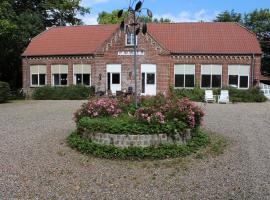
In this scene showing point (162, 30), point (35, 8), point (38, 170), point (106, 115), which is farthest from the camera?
point (35, 8)

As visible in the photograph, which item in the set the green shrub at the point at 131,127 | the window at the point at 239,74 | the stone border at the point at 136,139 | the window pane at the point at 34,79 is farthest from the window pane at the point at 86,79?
the stone border at the point at 136,139

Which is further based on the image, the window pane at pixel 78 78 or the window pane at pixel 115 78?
the window pane at pixel 78 78

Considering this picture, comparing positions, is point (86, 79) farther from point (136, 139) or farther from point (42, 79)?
point (136, 139)

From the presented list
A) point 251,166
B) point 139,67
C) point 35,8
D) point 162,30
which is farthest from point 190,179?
point 35,8

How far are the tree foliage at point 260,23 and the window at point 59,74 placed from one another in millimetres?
25562

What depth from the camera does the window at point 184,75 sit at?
34.1 metres

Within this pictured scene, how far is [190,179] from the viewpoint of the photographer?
26.6ft

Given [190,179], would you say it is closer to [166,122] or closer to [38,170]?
[166,122]

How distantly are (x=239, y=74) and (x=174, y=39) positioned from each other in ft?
21.6

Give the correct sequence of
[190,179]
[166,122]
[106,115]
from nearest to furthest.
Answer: [190,179] < [166,122] < [106,115]

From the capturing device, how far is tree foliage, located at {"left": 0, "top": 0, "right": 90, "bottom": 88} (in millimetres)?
40338

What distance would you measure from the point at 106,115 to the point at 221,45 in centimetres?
2441

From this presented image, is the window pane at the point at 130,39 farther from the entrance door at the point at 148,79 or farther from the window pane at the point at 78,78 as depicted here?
the window pane at the point at 78,78

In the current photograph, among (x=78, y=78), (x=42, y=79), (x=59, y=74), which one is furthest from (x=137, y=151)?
(x=42, y=79)
